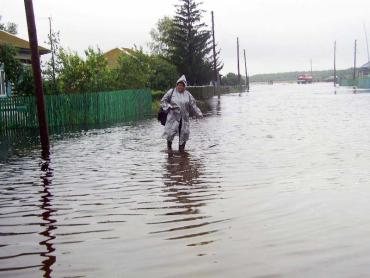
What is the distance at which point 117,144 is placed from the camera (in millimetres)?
13734

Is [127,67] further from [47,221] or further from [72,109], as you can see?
[47,221]

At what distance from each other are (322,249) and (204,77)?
169 feet

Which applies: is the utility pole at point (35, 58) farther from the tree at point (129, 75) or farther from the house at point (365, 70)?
the house at point (365, 70)

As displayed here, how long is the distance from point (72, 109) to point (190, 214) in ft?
55.2

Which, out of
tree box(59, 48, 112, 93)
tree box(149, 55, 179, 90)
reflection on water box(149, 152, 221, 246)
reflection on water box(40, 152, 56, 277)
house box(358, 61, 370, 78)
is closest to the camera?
reflection on water box(40, 152, 56, 277)

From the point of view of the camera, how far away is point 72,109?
2177cm

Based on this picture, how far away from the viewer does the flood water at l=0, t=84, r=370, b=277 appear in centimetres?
415

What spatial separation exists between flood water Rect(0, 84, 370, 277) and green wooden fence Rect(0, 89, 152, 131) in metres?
9.15

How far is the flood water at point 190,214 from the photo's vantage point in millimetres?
4148

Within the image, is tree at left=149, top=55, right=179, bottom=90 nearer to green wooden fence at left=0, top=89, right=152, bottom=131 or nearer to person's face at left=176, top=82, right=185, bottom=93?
green wooden fence at left=0, top=89, right=152, bottom=131

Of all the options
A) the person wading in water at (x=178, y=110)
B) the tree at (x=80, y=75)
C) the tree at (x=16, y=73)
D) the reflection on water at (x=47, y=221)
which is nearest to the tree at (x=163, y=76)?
the tree at (x=80, y=75)

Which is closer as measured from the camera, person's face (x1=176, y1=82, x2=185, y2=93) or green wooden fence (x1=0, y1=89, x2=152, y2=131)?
person's face (x1=176, y1=82, x2=185, y2=93)

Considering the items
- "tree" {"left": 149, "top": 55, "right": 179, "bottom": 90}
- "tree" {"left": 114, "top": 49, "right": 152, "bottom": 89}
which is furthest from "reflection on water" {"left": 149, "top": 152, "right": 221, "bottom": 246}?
"tree" {"left": 149, "top": 55, "right": 179, "bottom": 90}

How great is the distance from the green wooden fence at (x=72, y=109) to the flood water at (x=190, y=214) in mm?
9147
